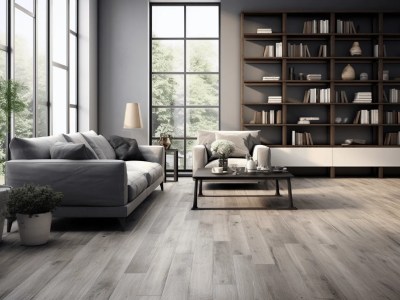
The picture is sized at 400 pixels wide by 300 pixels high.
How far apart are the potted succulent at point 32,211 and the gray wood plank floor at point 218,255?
0.28 feet

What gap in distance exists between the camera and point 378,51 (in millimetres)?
8227

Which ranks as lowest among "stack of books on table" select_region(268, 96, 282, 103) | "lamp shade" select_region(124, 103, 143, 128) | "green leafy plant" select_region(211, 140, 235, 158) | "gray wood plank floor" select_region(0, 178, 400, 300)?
"gray wood plank floor" select_region(0, 178, 400, 300)

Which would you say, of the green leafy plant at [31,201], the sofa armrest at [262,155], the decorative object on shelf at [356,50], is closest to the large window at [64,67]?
the sofa armrest at [262,155]

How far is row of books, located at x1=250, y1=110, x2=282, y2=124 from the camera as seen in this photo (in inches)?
325

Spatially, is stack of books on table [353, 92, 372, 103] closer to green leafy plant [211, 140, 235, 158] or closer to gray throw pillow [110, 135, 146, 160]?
green leafy plant [211, 140, 235, 158]

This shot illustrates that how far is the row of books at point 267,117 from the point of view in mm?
8266

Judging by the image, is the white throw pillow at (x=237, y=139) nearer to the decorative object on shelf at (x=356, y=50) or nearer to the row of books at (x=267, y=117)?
the row of books at (x=267, y=117)

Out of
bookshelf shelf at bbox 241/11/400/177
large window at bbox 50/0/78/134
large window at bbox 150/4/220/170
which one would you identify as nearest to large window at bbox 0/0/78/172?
large window at bbox 50/0/78/134

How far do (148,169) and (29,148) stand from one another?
1645mm

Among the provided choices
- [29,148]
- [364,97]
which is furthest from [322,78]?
[29,148]

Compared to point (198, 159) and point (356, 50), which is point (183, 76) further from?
point (356, 50)

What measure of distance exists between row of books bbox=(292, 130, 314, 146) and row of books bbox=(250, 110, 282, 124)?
14.0 inches

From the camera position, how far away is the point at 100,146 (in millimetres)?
5867

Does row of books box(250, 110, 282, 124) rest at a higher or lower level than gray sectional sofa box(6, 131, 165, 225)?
higher
